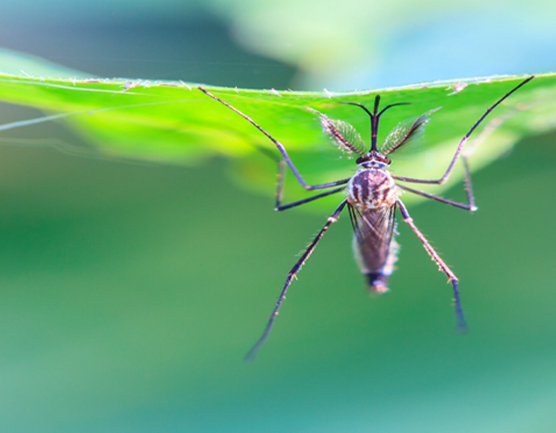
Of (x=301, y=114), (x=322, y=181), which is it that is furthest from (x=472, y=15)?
(x=301, y=114)

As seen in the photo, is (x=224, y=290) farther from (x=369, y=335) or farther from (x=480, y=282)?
(x=480, y=282)

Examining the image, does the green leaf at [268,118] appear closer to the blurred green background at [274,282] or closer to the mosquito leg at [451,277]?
the blurred green background at [274,282]

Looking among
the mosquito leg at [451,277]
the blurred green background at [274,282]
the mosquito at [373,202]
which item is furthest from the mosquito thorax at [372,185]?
the blurred green background at [274,282]

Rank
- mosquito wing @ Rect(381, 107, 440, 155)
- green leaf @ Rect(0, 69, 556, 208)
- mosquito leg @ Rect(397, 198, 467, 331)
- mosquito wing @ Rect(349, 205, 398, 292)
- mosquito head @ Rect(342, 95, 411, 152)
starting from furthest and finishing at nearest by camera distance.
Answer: mosquito wing @ Rect(349, 205, 398, 292) → mosquito leg @ Rect(397, 198, 467, 331) → mosquito wing @ Rect(381, 107, 440, 155) → mosquito head @ Rect(342, 95, 411, 152) → green leaf @ Rect(0, 69, 556, 208)

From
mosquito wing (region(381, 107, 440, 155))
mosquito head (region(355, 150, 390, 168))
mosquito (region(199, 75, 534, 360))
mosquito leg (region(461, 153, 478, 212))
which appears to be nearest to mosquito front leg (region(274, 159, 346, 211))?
mosquito (region(199, 75, 534, 360))

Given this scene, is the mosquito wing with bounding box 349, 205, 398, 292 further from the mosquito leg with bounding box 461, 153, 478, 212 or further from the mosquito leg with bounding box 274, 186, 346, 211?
the mosquito leg with bounding box 461, 153, 478, 212

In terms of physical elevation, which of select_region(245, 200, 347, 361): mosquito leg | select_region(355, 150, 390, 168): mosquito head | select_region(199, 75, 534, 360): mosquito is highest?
select_region(355, 150, 390, 168): mosquito head

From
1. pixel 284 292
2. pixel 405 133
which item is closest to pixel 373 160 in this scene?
pixel 405 133
